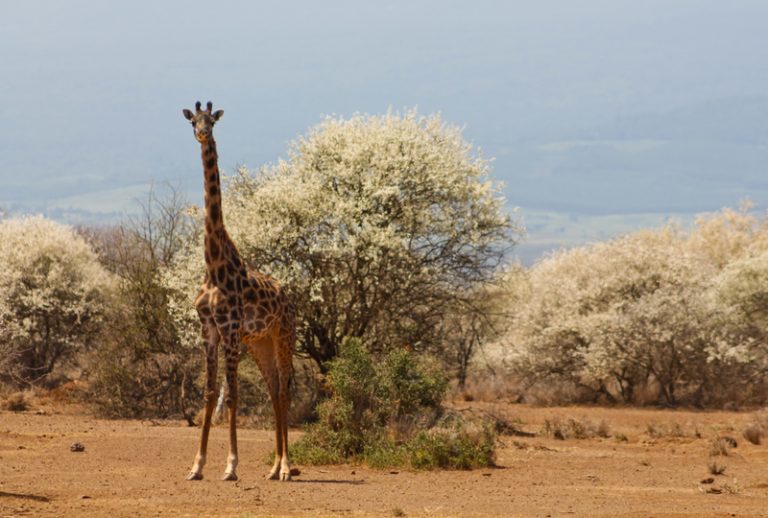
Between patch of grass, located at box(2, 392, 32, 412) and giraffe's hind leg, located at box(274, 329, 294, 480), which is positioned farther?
patch of grass, located at box(2, 392, 32, 412)

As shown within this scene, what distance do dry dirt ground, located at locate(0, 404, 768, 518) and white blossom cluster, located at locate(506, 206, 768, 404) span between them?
8.70m

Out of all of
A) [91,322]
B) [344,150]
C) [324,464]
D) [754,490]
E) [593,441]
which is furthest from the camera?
[91,322]

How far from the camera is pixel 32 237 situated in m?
40.5

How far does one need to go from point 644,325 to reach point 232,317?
20.8 meters

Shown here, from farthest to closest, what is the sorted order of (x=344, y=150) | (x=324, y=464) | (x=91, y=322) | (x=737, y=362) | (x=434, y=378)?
(x=91, y=322) < (x=737, y=362) < (x=344, y=150) < (x=434, y=378) < (x=324, y=464)

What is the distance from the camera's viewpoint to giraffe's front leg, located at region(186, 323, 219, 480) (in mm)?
17406

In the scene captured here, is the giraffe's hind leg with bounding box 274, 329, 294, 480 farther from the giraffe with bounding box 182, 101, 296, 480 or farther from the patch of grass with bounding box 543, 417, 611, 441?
the patch of grass with bounding box 543, 417, 611, 441

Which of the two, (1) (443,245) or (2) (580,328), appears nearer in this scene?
(1) (443,245)

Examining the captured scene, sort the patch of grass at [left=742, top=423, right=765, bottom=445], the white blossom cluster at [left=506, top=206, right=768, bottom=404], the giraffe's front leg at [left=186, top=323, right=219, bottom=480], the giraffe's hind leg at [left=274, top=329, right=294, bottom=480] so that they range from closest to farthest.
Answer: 1. the giraffe's front leg at [left=186, top=323, right=219, bottom=480]
2. the giraffe's hind leg at [left=274, top=329, right=294, bottom=480]
3. the patch of grass at [left=742, top=423, right=765, bottom=445]
4. the white blossom cluster at [left=506, top=206, right=768, bottom=404]

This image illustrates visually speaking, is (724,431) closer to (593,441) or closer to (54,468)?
(593,441)

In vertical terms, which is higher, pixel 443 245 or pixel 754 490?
pixel 443 245

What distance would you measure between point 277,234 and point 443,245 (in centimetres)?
383

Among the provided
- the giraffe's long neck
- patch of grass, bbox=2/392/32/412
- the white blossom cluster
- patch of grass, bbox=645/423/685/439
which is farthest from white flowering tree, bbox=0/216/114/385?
the giraffe's long neck

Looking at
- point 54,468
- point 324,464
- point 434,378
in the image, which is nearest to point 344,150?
point 434,378
